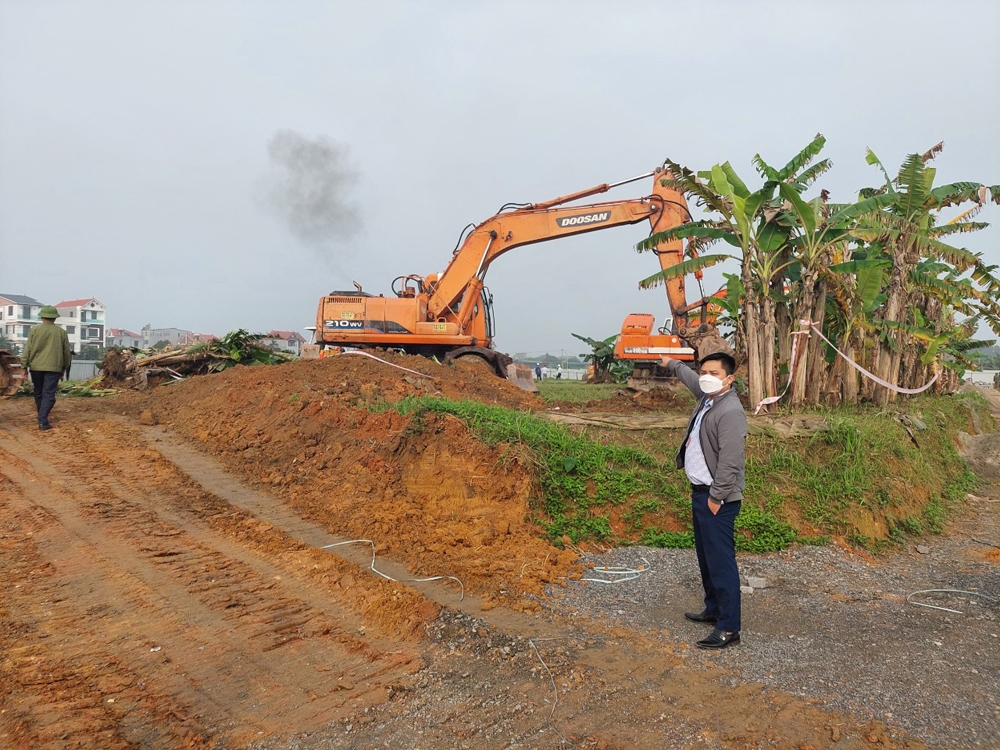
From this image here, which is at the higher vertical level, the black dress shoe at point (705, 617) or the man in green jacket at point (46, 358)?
the man in green jacket at point (46, 358)

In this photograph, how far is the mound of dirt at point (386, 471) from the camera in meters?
5.29

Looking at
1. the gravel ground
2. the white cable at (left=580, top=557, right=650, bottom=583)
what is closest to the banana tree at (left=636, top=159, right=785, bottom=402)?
the gravel ground

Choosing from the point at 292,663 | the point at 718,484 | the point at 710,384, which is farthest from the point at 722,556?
the point at 292,663

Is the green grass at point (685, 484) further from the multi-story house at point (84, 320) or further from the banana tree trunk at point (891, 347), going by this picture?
the multi-story house at point (84, 320)

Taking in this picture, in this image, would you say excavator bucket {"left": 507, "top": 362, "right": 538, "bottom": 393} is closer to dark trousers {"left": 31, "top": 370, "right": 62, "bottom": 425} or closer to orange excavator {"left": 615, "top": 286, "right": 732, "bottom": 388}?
orange excavator {"left": 615, "top": 286, "right": 732, "bottom": 388}

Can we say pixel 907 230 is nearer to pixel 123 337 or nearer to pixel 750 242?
pixel 750 242

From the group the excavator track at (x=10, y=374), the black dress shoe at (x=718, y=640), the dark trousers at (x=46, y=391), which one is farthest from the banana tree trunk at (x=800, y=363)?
the excavator track at (x=10, y=374)

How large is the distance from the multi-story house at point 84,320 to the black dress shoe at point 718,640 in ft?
216

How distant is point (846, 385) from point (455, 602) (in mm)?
9344

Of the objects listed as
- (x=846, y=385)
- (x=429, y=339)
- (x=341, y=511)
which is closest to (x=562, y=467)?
(x=341, y=511)

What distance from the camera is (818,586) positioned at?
522 centimetres

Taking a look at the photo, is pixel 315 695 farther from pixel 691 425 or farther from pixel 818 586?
pixel 818 586

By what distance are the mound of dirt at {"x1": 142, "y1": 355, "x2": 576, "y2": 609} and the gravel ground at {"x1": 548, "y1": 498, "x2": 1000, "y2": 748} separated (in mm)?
758

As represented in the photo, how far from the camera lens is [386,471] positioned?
6.73 meters
